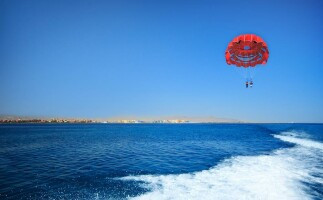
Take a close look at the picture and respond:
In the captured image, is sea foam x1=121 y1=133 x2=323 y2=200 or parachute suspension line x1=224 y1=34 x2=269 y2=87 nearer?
sea foam x1=121 y1=133 x2=323 y2=200

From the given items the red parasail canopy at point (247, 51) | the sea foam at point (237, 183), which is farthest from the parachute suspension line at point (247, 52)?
the sea foam at point (237, 183)

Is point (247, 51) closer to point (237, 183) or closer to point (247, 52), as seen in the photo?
point (247, 52)

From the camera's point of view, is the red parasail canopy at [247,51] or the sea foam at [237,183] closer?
the sea foam at [237,183]

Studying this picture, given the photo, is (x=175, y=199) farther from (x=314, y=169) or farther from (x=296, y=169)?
(x=314, y=169)

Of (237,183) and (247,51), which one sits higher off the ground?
(247,51)

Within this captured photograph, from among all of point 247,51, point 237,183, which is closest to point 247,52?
point 247,51

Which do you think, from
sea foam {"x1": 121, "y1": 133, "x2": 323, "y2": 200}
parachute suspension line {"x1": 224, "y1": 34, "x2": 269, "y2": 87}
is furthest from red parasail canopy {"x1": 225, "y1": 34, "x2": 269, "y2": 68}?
sea foam {"x1": 121, "y1": 133, "x2": 323, "y2": 200}

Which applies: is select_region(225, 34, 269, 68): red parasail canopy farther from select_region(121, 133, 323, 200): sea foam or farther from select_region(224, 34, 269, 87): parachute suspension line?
select_region(121, 133, 323, 200): sea foam

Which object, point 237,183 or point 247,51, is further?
point 247,51

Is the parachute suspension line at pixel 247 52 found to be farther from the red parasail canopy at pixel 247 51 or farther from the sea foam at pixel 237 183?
the sea foam at pixel 237 183
